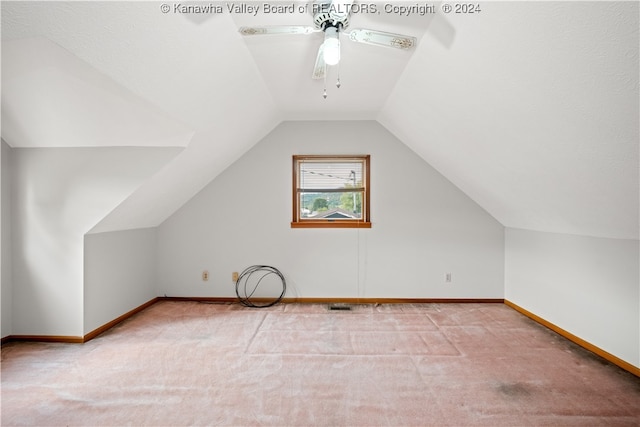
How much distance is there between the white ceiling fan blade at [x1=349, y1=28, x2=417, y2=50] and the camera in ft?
5.17

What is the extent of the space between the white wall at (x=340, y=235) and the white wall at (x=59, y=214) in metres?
1.25

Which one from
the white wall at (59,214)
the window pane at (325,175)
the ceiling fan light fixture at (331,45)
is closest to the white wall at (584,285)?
the window pane at (325,175)

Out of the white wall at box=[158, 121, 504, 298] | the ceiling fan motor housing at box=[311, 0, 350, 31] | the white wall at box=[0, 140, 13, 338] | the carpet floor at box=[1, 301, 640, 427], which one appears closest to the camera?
the ceiling fan motor housing at box=[311, 0, 350, 31]

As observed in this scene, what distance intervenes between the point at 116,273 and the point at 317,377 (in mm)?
2372

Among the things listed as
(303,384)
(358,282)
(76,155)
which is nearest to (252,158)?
(76,155)

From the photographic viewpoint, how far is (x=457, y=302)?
12.7 ft

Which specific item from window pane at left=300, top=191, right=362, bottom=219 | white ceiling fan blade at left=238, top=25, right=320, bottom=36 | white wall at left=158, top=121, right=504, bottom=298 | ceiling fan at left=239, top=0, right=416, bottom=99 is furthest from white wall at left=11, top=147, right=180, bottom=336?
window pane at left=300, top=191, right=362, bottom=219

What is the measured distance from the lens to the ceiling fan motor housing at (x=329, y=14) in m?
1.54

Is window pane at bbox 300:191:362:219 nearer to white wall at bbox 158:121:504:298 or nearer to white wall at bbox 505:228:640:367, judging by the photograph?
white wall at bbox 158:121:504:298

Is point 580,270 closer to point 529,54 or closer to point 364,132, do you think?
point 529,54

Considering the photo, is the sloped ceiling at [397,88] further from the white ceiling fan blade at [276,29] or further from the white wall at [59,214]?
the white ceiling fan blade at [276,29]

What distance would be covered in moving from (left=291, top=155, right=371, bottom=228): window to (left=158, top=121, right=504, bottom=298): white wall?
132 millimetres

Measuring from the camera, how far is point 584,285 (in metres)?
2.70

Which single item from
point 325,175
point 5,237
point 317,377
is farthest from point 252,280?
point 5,237
